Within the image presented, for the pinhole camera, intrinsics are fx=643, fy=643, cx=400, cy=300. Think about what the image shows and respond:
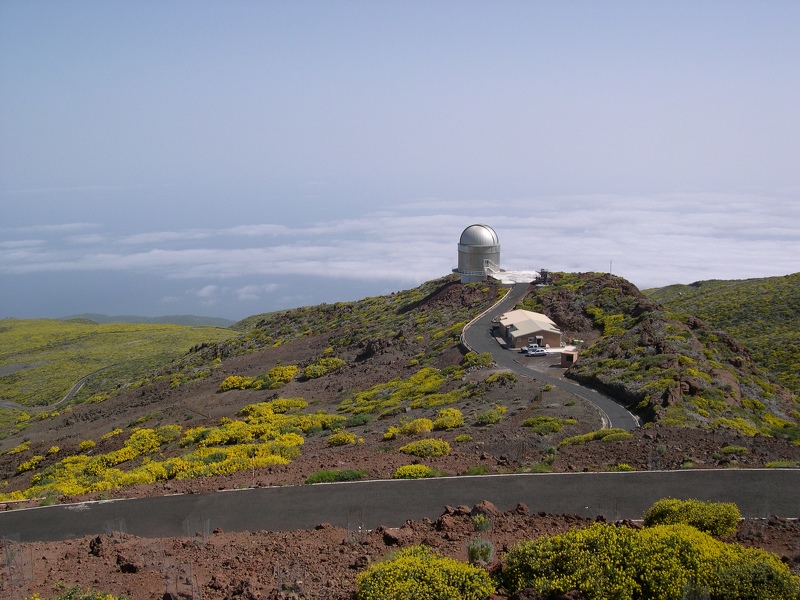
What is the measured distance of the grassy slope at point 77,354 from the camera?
168ft

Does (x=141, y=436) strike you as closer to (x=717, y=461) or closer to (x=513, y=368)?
(x=513, y=368)

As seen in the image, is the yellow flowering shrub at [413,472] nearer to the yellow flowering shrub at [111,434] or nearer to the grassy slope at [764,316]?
the yellow flowering shrub at [111,434]

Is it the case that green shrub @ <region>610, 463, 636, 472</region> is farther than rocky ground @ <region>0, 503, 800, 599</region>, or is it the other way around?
green shrub @ <region>610, 463, 636, 472</region>

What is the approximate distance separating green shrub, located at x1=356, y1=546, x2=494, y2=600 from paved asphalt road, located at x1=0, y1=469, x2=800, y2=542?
3.16 m

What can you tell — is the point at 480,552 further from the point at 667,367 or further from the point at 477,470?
the point at 667,367

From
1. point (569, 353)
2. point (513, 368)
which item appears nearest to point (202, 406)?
point (513, 368)

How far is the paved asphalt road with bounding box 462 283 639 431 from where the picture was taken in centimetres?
2008

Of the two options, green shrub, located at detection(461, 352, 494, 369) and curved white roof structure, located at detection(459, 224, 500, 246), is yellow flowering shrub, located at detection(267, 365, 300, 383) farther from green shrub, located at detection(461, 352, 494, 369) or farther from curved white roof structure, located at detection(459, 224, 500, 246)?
curved white roof structure, located at detection(459, 224, 500, 246)

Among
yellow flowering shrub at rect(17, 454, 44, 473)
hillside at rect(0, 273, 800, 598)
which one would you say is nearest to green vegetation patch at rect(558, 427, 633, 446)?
hillside at rect(0, 273, 800, 598)

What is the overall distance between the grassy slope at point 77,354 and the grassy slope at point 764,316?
41104 mm

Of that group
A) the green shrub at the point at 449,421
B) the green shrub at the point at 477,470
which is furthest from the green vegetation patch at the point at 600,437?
the green shrub at the point at 449,421

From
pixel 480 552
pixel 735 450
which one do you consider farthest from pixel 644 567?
pixel 735 450

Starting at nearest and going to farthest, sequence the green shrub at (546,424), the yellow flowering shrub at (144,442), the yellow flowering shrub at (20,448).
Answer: the green shrub at (546,424) < the yellow flowering shrub at (144,442) < the yellow flowering shrub at (20,448)

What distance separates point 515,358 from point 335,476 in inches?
667
